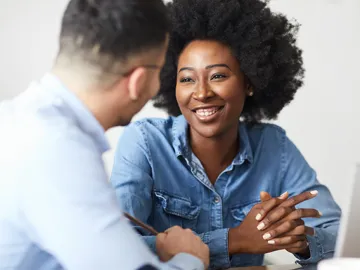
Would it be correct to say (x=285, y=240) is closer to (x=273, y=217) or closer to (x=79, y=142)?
(x=273, y=217)

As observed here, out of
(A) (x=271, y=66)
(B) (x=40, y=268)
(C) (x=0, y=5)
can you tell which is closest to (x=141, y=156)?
(A) (x=271, y=66)

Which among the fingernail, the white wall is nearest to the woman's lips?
the fingernail

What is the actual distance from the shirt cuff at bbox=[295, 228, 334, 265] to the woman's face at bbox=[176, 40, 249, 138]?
371 mm

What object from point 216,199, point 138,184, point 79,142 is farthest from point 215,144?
point 79,142

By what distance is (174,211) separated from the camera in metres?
1.41

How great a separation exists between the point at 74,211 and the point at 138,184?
0.63 metres

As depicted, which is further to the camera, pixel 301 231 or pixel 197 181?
pixel 197 181

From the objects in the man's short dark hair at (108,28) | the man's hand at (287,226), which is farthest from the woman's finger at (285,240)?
the man's short dark hair at (108,28)

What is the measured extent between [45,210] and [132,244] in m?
0.12

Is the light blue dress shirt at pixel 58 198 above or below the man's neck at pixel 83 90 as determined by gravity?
below

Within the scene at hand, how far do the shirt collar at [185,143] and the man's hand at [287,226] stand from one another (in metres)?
0.27

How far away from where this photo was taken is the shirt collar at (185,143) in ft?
4.77

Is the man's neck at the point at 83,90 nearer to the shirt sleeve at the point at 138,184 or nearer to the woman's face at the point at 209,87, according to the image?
the shirt sleeve at the point at 138,184

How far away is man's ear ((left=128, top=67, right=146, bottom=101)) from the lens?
85cm
